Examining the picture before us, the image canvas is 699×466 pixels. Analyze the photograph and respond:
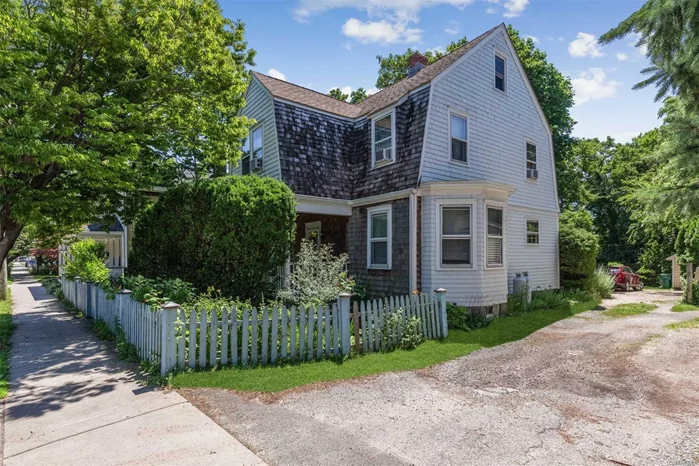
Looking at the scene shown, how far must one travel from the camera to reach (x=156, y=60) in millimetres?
8453

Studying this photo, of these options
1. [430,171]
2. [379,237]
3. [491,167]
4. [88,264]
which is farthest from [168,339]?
[491,167]

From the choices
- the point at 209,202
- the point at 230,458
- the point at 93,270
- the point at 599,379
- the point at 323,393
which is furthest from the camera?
the point at 93,270

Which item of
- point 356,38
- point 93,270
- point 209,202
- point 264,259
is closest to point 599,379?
point 264,259

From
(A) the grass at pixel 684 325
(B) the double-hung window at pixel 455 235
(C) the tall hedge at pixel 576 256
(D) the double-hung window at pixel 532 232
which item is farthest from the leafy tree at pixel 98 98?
(C) the tall hedge at pixel 576 256

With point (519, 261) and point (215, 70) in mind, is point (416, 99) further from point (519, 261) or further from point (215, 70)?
point (519, 261)

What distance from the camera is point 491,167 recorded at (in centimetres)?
1323

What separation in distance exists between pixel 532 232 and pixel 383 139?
7.02m

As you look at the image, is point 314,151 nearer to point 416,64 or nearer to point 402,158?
point 402,158

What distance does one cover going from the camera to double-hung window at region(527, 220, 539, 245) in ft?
48.5

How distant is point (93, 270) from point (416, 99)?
36.1ft

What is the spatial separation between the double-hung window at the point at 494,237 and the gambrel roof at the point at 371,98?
434cm

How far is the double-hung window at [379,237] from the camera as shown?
11.9m

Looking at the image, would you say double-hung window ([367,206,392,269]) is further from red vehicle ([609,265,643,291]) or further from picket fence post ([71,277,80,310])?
red vehicle ([609,265,643,291])

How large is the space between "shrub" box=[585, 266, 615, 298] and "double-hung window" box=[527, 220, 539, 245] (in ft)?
10.2
